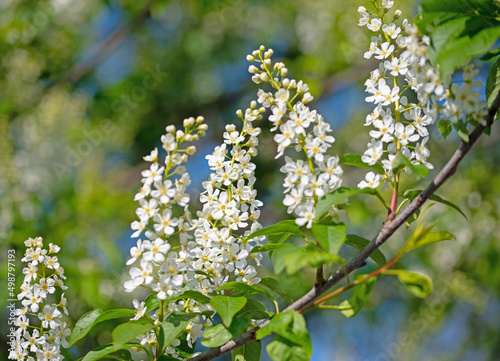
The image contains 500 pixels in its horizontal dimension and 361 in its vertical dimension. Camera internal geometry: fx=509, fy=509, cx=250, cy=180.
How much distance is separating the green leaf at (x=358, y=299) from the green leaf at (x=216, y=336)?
0.26 meters

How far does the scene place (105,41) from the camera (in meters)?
6.01

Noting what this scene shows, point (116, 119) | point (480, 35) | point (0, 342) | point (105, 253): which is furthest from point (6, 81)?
point (480, 35)

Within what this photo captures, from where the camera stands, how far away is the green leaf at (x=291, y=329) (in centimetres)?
102

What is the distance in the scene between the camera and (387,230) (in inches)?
43.3

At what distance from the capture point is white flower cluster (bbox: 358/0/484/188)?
106 cm

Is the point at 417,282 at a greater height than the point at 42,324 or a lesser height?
lesser

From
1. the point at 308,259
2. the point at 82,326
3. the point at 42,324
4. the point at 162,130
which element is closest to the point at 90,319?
the point at 82,326

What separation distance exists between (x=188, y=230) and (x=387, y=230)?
0.45 meters

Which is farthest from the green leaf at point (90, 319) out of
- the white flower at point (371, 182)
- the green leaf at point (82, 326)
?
the white flower at point (371, 182)

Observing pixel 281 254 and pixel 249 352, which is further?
pixel 249 352

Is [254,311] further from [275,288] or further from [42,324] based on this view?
[42,324]

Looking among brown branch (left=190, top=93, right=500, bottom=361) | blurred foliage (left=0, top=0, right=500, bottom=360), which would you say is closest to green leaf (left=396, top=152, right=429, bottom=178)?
brown branch (left=190, top=93, right=500, bottom=361)

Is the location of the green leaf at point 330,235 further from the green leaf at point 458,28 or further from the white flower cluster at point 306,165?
the green leaf at point 458,28

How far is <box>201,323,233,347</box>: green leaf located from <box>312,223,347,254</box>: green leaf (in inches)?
11.0
